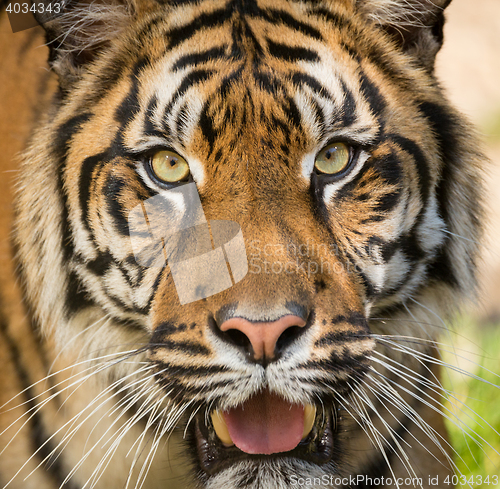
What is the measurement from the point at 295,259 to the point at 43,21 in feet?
2.82

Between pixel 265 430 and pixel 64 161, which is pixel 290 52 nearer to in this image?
pixel 64 161

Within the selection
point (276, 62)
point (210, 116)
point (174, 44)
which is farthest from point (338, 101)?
point (174, 44)

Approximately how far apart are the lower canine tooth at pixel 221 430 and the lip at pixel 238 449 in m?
0.01

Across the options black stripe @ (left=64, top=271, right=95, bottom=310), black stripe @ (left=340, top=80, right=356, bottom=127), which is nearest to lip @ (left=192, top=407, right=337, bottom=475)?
black stripe @ (left=64, top=271, right=95, bottom=310)

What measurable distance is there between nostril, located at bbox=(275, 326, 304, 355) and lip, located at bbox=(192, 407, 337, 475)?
30cm

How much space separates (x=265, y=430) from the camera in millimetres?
1210

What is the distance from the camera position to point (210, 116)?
1.23 meters

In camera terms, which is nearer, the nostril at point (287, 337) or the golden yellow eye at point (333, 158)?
the nostril at point (287, 337)

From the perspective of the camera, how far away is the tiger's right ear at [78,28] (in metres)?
1.39

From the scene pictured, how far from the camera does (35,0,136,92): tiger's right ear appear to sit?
1.39m

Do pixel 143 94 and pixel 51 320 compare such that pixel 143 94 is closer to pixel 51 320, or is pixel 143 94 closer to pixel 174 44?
pixel 174 44
